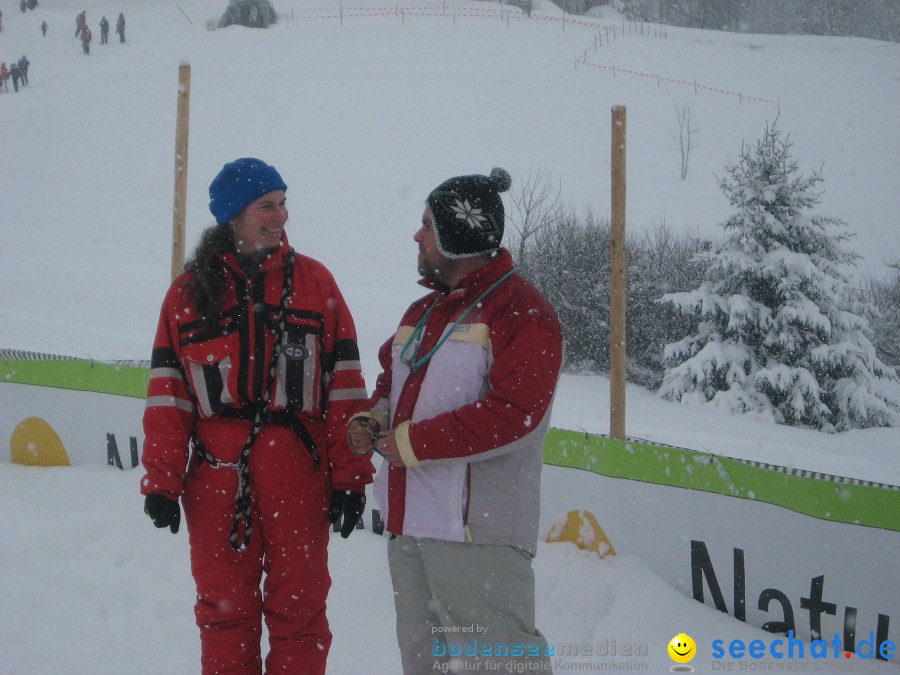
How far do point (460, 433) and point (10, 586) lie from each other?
2697 mm

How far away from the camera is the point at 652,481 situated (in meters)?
3.70

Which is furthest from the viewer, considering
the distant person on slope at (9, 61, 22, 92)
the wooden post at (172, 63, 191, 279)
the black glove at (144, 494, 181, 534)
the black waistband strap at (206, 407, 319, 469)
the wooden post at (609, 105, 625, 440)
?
the distant person on slope at (9, 61, 22, 92)

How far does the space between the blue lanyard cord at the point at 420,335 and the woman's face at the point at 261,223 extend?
57 cm

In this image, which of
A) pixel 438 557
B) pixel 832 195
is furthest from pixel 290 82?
pixel 438 557

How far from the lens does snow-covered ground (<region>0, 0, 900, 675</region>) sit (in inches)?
138

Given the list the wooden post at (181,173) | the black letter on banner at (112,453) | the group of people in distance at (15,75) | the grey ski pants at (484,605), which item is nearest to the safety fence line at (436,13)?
the group of people in distance at (15,75)

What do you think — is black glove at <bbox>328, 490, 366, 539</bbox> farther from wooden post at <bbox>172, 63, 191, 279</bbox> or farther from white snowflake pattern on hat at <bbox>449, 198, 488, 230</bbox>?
wooden post at <bbox>172, 63, 191, 279</bbox>

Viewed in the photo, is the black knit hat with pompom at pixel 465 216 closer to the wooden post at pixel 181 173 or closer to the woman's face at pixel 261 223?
the woman's face at pixel 261 223

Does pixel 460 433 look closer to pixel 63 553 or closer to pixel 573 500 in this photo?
pixel 573 500

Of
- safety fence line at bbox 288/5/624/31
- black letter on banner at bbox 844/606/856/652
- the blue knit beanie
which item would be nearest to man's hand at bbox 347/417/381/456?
the blue knit beanie

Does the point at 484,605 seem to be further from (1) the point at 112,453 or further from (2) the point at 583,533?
(1) the point at 112,453

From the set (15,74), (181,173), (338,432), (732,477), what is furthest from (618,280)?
(15,74)

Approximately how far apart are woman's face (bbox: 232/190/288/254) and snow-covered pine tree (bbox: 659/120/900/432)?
6785mm

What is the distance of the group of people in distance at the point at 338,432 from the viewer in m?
2.10
